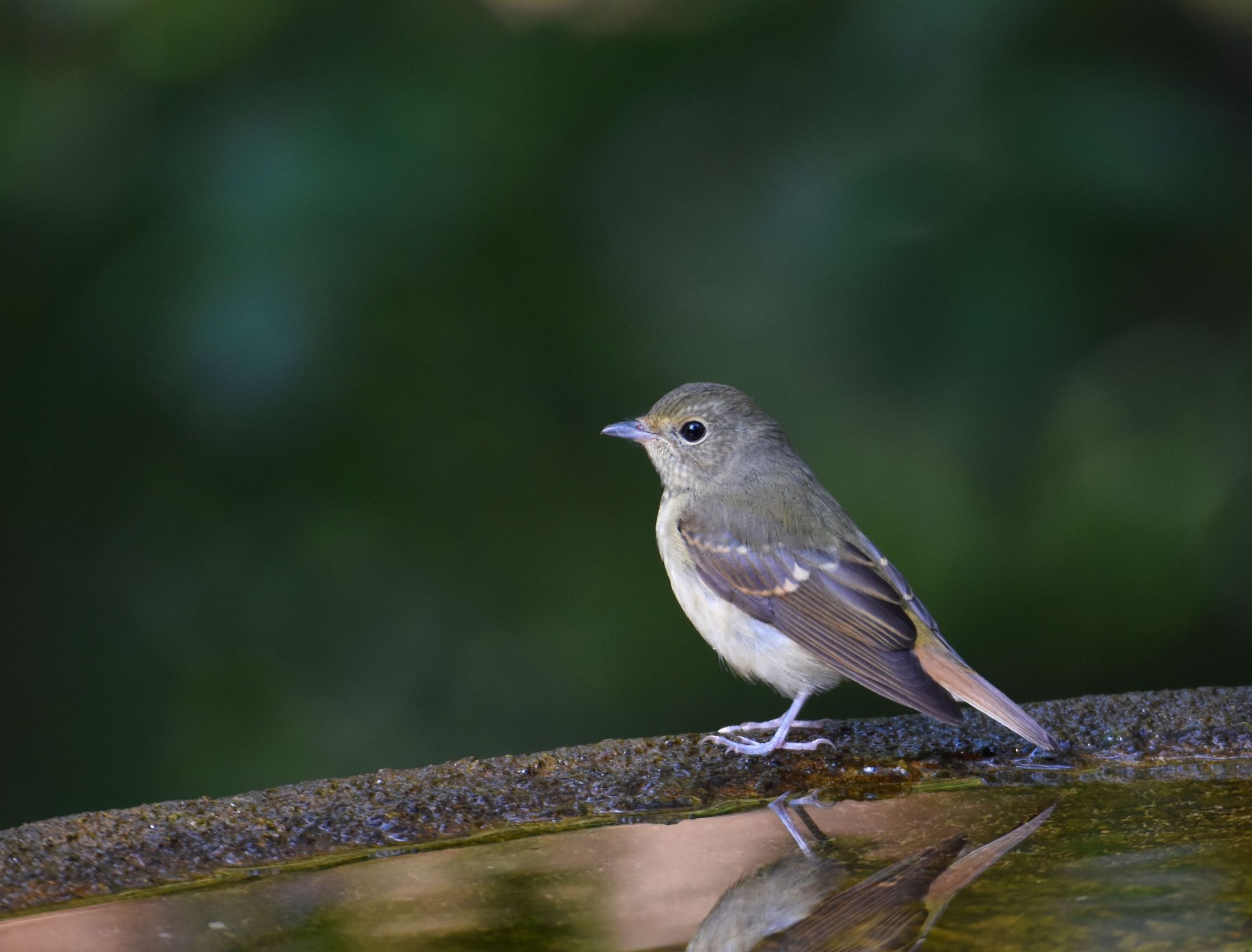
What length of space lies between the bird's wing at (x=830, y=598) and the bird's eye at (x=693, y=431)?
11.3 inches

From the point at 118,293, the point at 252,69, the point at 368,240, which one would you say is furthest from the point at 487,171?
the point at 118,293

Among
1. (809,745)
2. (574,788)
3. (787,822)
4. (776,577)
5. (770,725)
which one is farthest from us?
(776,577)

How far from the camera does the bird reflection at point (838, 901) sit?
1989 millimetres

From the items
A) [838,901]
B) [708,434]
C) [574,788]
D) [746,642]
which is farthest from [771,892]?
[708,434]

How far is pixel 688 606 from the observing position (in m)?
3.80

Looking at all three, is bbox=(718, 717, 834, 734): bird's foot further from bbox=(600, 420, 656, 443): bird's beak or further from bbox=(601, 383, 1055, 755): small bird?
bbox=(600, 420, 656, 443): bird's beak

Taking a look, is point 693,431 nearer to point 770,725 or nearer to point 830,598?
point 830,598

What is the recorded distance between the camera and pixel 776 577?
12.0ft

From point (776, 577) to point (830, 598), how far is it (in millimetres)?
176

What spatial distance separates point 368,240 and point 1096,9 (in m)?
A: 1.81

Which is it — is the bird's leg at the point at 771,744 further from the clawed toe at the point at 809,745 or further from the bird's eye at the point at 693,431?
the bird's eye at the point at 693,431

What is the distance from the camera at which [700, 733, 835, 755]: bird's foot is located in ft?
10.1

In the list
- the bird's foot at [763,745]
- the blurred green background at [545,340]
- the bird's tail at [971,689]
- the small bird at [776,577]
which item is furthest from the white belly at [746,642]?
the blurred green background at [545,340]

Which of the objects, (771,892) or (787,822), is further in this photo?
(787,822)
